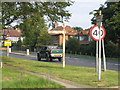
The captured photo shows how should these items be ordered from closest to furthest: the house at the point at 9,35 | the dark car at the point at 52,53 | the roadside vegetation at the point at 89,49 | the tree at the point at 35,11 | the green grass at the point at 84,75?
1. the green grass at the point at 84,75
2. the tree at the point at 35,11
3. the house at the point at 9,35
4. the dark car at the point at 52,53
5. the roadside vegetation at the point at 89,49

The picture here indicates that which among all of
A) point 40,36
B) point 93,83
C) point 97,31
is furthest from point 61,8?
point 40,36

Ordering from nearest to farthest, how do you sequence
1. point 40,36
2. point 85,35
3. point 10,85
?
point 10,85
point 40,36
point 85,35

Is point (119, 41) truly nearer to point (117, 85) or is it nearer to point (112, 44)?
point (112, 44)

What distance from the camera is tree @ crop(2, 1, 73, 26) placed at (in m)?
17.8

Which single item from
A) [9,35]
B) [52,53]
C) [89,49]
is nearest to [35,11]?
[52,53]

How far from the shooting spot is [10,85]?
348 inches

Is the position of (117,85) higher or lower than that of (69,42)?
lower

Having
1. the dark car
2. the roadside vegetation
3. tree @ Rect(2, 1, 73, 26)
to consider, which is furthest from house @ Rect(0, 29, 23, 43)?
the roadside vegetation

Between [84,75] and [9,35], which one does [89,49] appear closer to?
[9,35]

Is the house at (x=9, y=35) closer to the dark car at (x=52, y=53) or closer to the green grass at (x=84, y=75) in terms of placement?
A: the green grass at (x=84, y=75)

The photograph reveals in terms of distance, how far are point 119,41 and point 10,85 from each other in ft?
115

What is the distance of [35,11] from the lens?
19.0 meters

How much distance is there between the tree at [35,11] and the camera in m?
17.8

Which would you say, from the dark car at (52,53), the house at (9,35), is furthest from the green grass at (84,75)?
the dark car at (52,53)
